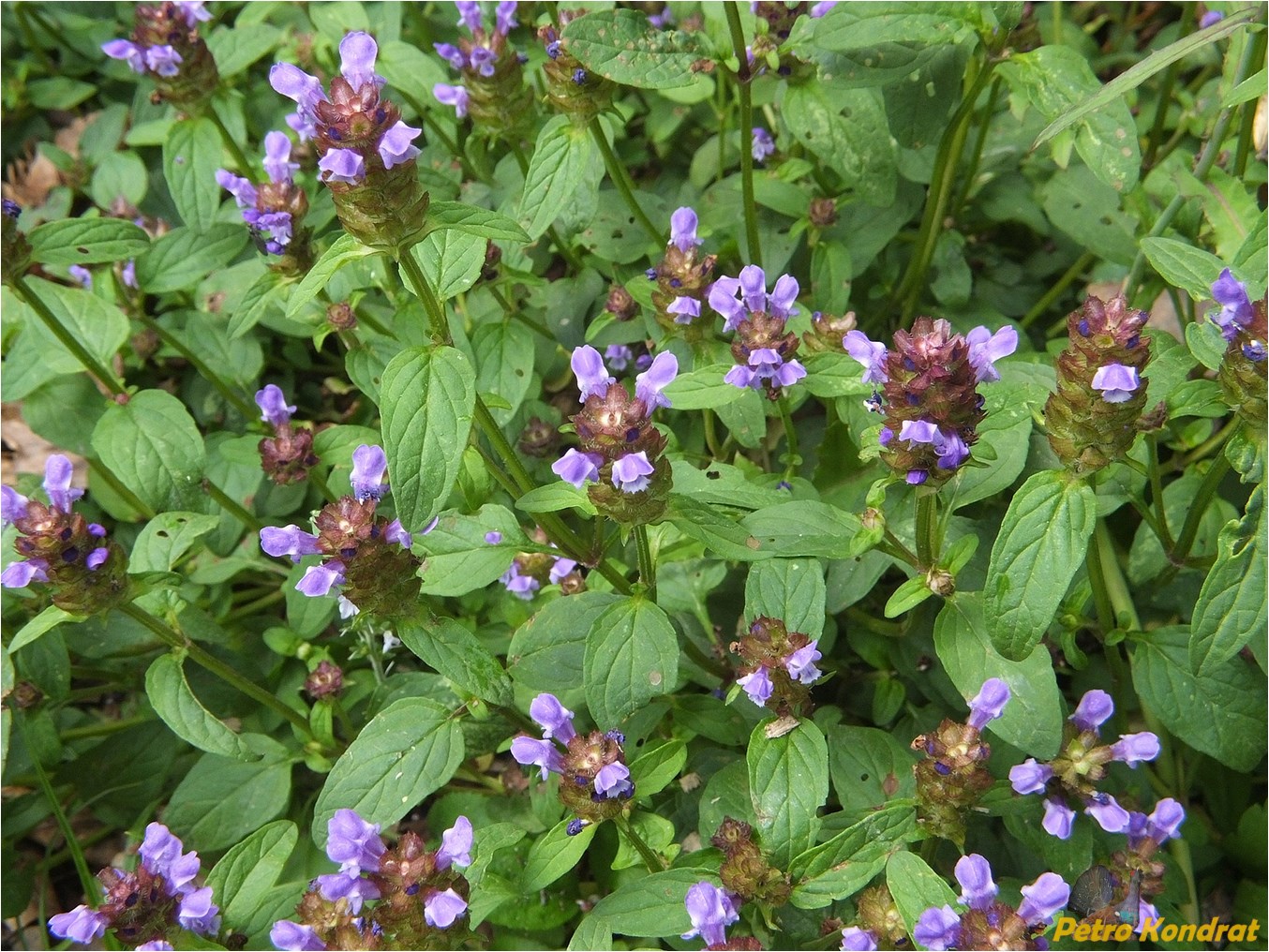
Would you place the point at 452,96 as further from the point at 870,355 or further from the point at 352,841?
the point at 352,841

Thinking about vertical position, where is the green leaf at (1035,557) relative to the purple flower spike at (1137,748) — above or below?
above

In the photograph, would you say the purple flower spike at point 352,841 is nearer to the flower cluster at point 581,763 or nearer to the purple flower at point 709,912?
the flower cluster at point 581,763

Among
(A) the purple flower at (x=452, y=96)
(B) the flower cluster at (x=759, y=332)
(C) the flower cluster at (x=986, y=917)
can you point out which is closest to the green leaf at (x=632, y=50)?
(B) the flower cluster at (x=759, y=332)

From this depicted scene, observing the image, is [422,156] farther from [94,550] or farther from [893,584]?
[893,584]

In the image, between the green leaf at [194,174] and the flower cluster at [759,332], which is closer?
the flower cluster at [759,332]

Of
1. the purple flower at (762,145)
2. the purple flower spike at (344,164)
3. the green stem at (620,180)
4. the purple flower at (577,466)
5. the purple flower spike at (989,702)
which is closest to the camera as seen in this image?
the purple flower spike at (344,164)

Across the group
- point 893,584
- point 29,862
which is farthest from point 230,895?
point 893,584
